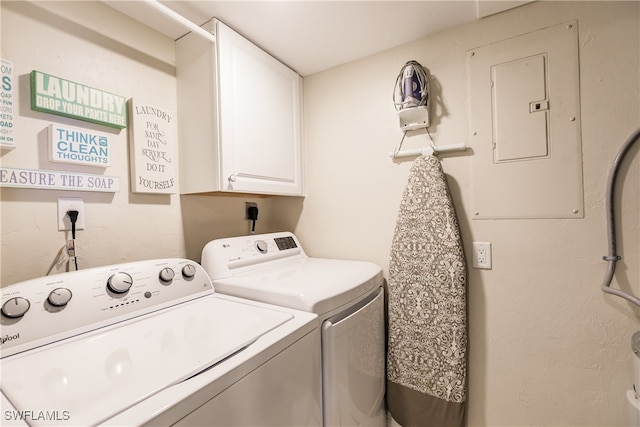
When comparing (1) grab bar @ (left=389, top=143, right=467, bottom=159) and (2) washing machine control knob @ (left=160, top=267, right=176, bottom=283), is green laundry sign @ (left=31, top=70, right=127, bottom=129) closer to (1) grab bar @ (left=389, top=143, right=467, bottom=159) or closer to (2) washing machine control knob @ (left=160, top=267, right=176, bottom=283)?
(2) washing machine control knob @ (left=160, top=267, right=176, bottom=283)

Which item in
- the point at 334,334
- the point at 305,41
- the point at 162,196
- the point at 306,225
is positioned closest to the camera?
the point at 334,334

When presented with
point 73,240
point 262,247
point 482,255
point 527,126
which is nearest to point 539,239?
point 482,255

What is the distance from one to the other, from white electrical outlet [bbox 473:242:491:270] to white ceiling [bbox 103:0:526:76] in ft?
3.52

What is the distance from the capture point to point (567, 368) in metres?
1.17

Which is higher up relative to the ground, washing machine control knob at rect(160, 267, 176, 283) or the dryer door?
washing machine control knob at rect(160, 267, 176, 283)

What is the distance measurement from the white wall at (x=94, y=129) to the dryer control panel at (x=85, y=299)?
0.23m

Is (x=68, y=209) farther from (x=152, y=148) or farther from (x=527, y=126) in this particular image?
(x=527, y=126)

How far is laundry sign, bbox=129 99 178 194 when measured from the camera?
3.95ft

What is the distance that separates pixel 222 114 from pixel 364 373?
1.30 meters

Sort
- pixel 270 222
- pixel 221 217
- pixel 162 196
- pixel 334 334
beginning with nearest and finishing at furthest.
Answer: pixel 334 334, pixel 162 196, pixel 221 217, pixel 270 222

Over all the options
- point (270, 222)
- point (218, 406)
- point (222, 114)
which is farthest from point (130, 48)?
point (218, 406)

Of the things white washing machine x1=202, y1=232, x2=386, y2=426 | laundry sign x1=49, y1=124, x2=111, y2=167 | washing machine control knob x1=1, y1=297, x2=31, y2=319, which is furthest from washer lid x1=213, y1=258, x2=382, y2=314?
laundry sign x1=49, y1=124, x2=111, y2=167

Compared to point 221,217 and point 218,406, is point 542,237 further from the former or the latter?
point 221,217

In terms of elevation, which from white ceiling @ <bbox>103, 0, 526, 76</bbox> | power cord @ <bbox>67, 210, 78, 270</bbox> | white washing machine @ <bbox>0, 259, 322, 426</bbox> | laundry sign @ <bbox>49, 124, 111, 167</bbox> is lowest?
white washing machine @ <bbox>0, 259, 322, 426</bbox>
